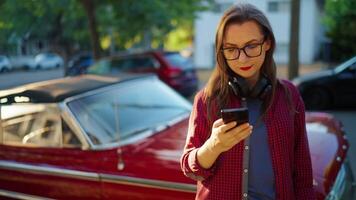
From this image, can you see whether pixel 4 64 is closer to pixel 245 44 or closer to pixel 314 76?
pixel 245 44

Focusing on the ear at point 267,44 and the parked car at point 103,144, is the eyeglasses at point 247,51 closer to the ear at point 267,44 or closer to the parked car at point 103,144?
the ear at point 267,44

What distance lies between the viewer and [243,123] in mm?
1378

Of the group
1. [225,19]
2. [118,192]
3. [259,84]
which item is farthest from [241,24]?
[118,192]

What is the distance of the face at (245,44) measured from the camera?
157 cm

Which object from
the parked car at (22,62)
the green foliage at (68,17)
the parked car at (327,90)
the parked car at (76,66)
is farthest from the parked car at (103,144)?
the parked car at (327,90)

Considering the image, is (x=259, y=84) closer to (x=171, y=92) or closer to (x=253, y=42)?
(x=253, y=42)

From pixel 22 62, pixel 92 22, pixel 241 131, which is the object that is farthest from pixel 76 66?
pixel 241 131

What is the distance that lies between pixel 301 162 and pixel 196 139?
1.46 feet

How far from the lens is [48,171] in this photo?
2.98m

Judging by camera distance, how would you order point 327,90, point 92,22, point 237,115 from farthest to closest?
1. point 92,22
2. point 327,90
3. point 237,115

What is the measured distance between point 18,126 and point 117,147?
3.50 ft

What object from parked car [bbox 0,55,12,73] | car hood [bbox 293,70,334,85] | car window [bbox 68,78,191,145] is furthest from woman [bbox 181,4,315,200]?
car hood [bbox 293,70,334,85]

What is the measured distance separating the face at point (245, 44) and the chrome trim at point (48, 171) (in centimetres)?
156

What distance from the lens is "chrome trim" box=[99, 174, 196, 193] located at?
2.44 metres
